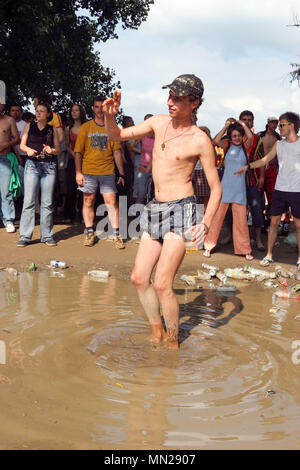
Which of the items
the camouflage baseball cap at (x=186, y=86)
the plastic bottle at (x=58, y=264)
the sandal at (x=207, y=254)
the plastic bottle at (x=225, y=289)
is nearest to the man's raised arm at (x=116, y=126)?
the camouflage baseball cap at (x=186, y=86)

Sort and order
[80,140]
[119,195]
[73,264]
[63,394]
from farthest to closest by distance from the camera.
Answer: [119,195], [80,140], [73,264], [63,394]

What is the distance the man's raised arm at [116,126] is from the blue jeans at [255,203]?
459 centimetres

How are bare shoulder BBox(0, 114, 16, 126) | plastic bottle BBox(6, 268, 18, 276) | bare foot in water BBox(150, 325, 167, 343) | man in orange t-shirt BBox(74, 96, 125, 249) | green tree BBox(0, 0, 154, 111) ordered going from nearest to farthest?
bare foot in water BBox(150, 325, 167, 343) → plastic bottle BBox(6, 268, 18, 276) → man in orange t-shirt BBox(74, 96, 125, 249) → bare shoulder BBox(0, 114, 16, 126) → green tree BBox(0, 0, 154, 111)

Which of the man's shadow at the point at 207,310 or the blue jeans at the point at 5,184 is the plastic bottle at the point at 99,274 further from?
the blue jeans at the point at 5,184

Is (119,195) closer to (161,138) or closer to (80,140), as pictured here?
(80,140)

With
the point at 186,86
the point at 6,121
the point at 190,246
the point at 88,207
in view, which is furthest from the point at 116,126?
the point at 6,121

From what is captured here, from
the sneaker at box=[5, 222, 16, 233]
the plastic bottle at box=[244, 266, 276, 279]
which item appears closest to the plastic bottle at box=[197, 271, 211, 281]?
the plastic bottle at box=[244, 266, 276, 279]

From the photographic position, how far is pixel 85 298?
6680mm

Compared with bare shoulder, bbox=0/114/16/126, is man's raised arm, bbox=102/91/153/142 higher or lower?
lower

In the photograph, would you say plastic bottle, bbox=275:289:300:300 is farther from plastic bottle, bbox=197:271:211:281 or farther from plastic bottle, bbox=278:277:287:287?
plastic bottle, bbox=197:271:211:281

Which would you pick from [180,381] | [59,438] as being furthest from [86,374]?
[59,438]

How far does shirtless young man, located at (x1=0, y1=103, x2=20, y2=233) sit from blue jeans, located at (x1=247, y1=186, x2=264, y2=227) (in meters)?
3.98

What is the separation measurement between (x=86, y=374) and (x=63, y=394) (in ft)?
1.35

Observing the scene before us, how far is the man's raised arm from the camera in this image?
4.61m
